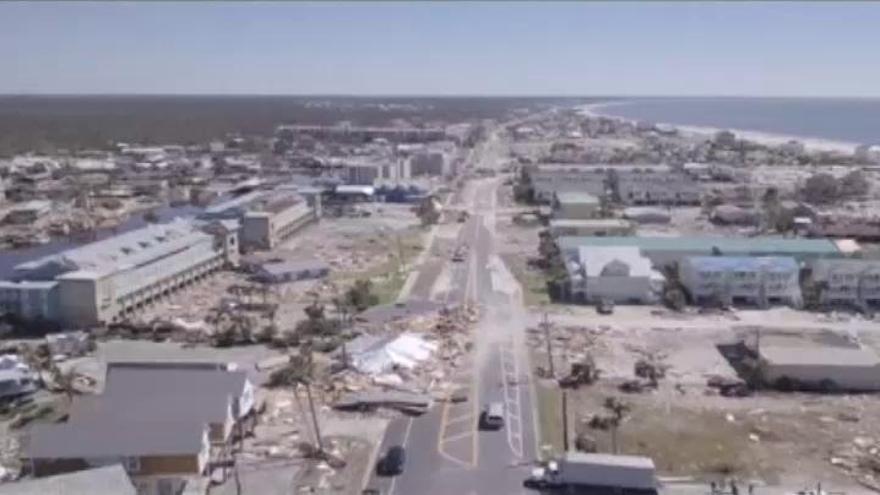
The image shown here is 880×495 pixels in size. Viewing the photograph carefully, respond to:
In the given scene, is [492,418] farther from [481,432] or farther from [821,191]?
[821,191]

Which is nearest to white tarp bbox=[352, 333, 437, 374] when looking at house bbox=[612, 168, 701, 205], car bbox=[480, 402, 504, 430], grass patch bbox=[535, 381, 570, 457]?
grass patch bbox=[535, 381, 570, 457]

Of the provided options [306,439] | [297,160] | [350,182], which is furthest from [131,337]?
[297,160]

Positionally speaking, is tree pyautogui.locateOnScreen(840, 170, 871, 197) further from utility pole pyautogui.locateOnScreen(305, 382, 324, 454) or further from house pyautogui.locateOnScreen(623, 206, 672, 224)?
utility pole pyautogui.locateOnScreen(305, 382, 324, 454)

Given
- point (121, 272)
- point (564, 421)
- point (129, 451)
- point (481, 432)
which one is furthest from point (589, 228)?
point (129, 451)

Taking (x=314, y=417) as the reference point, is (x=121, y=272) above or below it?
above

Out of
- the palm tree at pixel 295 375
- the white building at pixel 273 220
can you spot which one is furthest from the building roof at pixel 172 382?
the white building at pixel 273 220

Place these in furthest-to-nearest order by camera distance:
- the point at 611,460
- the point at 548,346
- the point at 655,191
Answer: the point at 655,191 < the point at 548,346 < the point at 611,460

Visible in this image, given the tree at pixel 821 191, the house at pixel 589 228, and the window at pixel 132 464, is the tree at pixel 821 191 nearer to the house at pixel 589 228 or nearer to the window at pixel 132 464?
the house at pixel 589 228
